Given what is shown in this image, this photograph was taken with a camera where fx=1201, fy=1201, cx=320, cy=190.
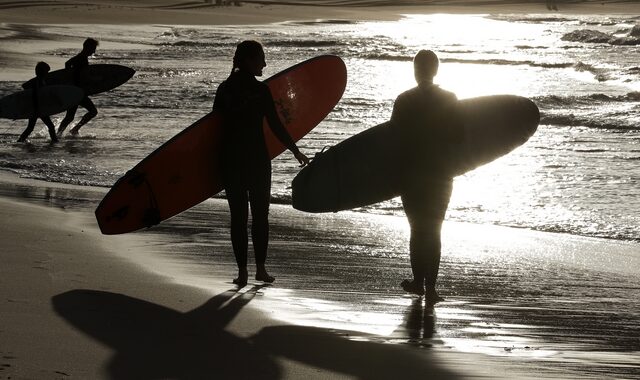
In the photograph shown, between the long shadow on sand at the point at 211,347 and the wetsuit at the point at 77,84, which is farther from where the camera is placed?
the wetsuit at the point at 77,84

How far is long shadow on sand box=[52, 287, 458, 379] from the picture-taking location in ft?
16.0

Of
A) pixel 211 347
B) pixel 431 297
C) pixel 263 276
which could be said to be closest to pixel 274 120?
pixel 263 276

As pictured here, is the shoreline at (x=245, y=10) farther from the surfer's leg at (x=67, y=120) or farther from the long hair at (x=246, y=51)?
the long hair at (x=246, y=51)

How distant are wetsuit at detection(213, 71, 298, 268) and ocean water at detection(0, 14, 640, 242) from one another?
299cm

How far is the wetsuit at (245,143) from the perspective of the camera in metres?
6.64

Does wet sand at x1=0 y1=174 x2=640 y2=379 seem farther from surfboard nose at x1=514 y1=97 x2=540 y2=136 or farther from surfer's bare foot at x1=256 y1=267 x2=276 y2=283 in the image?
surfboard nose at x1=514 y1=97 x2=540 y2=136

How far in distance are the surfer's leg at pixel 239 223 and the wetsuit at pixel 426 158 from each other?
93 cm

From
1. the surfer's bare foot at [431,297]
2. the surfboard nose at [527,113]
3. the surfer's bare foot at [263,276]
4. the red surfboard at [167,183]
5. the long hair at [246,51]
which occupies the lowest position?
the surfer's bare foot at [263,276]

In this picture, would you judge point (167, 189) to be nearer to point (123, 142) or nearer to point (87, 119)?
point (123, 142)

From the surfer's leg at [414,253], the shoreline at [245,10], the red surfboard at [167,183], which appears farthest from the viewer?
the shoreline at [245,10]

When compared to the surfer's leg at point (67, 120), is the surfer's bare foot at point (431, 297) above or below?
above

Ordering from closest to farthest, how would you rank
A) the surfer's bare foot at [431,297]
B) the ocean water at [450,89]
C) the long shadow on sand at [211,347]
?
the long shadow on sand at [211,347] → the surfer's bare foot at [431,297] → the ocean water at [450,89]

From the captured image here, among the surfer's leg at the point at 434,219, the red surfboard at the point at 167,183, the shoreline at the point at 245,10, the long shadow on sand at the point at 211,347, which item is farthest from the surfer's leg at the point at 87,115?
the shoreline at the point at 245,10

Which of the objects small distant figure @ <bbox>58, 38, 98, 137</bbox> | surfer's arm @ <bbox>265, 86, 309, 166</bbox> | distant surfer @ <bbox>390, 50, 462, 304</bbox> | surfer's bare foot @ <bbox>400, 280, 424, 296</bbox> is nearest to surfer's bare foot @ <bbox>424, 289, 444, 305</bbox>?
distant surfer @ <bbox>390, 50, 462, 304</bbox>
